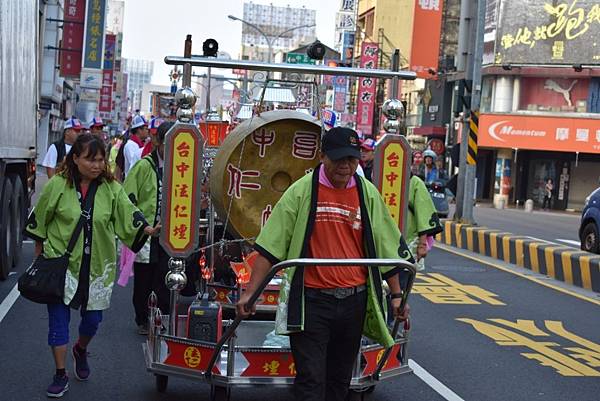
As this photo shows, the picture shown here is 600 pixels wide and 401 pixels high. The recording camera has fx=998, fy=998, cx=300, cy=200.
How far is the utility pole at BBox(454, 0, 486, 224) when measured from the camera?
2208 centimetres

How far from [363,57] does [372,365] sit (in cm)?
4236

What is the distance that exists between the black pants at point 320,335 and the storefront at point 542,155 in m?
40.8

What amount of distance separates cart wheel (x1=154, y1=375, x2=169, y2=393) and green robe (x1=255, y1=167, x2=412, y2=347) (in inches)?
83.0

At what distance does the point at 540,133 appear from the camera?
4594 cm

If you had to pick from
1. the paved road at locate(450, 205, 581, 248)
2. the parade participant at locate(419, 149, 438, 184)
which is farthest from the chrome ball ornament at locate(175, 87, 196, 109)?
the paved road at locate(450, 205, 581, 248)

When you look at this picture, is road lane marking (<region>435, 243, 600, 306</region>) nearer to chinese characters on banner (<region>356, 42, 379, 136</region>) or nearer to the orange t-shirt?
the orange t-shirt

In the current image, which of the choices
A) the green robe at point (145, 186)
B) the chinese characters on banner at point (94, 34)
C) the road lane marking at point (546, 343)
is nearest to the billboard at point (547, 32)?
the chinese characters on banner at point (94, 34)

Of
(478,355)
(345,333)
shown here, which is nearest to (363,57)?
(478,355)

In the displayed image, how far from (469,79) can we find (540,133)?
960 inches

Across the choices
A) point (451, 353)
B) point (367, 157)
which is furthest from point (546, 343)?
point (367, 157)

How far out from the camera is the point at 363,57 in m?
47.8

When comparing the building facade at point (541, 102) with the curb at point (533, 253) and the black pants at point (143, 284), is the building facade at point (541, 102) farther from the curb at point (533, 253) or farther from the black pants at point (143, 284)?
A: the black pants at point (143, 284)

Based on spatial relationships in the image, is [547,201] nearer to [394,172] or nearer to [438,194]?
[438,194]

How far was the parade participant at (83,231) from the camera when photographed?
6543 millimetres
